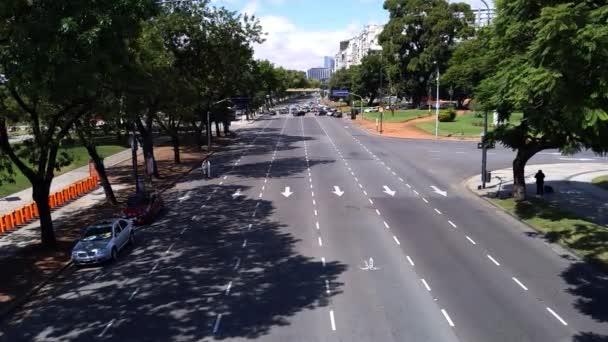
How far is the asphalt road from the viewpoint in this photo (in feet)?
49.0

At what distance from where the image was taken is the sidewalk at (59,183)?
33031 millimetres

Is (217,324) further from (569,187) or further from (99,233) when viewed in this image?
(569,187)

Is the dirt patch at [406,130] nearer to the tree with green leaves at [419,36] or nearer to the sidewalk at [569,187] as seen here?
the tree with green leaves at [419,36]

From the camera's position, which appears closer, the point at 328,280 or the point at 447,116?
the point at 328,280

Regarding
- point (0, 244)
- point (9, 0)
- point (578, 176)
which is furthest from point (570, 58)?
point (578, 176)

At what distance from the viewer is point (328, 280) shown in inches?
737

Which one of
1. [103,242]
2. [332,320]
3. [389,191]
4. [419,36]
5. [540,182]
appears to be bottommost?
[389,191]

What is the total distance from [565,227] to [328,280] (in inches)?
463

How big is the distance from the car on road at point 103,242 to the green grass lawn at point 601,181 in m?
27.4

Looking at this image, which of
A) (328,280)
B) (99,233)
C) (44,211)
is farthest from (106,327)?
(44,211)

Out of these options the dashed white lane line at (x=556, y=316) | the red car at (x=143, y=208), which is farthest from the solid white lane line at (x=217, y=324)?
the red car at (x=143, y=208)

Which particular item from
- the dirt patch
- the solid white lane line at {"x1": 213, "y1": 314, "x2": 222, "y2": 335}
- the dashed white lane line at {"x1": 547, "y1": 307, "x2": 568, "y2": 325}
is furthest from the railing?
the dirt patch

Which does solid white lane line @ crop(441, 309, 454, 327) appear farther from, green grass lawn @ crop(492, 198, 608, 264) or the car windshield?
the car windshield

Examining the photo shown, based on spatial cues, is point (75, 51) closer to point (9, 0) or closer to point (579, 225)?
point (9, 0)
